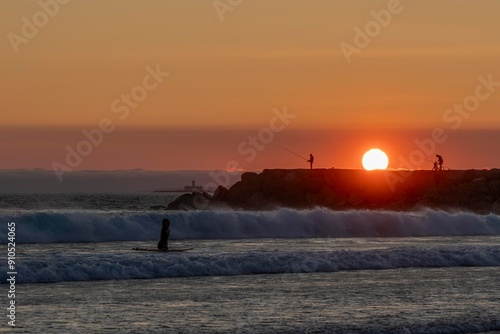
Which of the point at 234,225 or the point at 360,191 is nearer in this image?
the point at 234,225

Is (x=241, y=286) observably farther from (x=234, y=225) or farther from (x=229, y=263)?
(x=234, y=225)

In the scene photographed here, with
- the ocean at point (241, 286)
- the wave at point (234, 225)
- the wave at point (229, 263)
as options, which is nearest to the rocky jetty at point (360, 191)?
the wave at point (234, 225)

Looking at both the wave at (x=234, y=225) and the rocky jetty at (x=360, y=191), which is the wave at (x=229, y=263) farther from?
the rocky jetty at (x=360, y=191)

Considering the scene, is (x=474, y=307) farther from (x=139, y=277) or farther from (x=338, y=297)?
(x=139, y=277)

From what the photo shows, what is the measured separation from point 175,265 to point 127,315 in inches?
298

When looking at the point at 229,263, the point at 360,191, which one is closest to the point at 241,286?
the point at 229,263

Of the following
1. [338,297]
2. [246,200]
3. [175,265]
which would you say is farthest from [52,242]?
[246,200]

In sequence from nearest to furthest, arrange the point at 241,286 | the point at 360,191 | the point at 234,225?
the point at 241,286 → the point at 234,225 → the point at 360,191

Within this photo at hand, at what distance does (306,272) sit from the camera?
26000 mm

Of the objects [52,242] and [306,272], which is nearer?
[306,272]

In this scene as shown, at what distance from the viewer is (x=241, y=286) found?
2230 cm

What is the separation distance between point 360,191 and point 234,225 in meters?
22.8

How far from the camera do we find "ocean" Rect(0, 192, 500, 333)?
17141mm

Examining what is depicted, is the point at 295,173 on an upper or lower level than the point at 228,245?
upper
